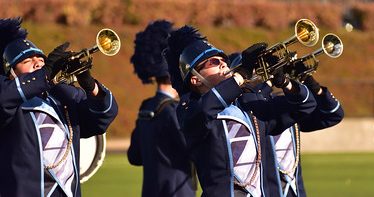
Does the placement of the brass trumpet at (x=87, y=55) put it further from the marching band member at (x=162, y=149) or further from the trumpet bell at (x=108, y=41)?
the marching band member at (x=162, y=149)

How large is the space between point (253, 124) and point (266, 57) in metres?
0.47

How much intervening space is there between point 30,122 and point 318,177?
1101cm

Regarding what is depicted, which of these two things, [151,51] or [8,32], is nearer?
[8,32]

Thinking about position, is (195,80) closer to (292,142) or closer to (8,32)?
(8,32)

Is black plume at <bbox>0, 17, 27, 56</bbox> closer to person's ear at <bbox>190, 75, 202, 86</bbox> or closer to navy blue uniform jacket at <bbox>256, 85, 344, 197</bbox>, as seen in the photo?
person's ear at <bbox>190, 75, 202, 86</bbox>

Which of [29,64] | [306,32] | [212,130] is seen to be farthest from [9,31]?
[306,32]

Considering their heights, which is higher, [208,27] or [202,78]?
[208,27]

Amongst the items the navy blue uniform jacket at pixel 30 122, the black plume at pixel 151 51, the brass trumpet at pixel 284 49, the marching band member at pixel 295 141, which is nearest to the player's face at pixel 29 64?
the navy blue uniform jacket at pixel 30 122

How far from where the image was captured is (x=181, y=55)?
22.3 feet

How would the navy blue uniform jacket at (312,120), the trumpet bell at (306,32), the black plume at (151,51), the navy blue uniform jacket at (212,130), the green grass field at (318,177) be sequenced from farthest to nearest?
1. the green grass field at (318,177)
2. the black plume at (151,51)
3. the navy blue uniform jacket at (312,120)
4. the trumpet bell at (306,32)
5. the navy blue uniform jacket at (212,130)

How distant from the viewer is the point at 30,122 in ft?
21.9

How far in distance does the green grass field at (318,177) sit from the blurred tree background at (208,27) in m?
7.21

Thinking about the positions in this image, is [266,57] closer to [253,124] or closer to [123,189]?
[253,124]

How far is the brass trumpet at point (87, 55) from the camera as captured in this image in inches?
253
